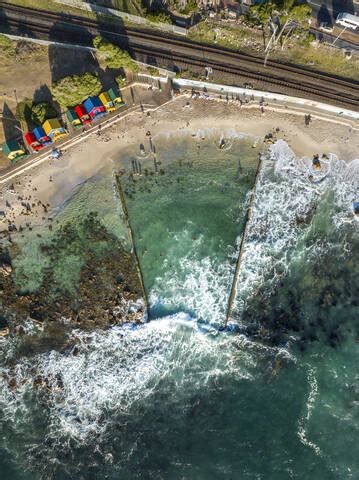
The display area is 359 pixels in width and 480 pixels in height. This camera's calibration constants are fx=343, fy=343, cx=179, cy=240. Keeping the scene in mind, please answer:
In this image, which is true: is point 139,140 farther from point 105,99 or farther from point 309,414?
point 309,414

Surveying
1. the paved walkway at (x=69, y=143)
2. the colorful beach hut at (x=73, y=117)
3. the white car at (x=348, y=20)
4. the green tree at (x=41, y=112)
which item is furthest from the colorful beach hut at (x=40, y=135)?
the white car at (x=348, y=20)

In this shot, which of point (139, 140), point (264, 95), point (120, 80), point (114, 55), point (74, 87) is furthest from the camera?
point (264, 95)

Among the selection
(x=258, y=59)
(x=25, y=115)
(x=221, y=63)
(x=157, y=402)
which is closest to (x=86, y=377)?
(x=157, y=402)

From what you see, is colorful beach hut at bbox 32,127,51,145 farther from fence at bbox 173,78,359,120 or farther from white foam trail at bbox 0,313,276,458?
white foam trail at bbox 0,313,276,458

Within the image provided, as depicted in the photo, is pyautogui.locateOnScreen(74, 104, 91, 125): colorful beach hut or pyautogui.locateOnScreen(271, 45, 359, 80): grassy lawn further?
pyautogui.locateOnScreen(271, 45, 359, 80): grassy lawn

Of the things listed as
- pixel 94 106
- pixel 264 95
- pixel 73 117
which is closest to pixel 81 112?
pixel 73 117

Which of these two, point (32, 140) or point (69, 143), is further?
point (69, 143)

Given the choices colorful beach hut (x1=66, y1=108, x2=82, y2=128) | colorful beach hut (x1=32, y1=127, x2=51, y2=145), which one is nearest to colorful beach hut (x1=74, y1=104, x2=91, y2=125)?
colorful beach hut (x1=66, y1=108, x2=82, y2=128)
